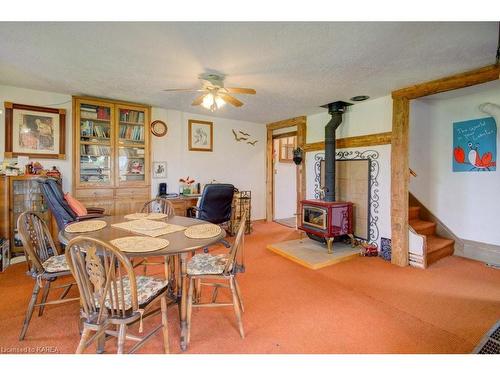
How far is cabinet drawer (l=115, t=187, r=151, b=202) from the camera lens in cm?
399

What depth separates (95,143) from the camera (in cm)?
386

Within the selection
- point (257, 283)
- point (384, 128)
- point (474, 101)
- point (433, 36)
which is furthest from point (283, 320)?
point (474, 101)

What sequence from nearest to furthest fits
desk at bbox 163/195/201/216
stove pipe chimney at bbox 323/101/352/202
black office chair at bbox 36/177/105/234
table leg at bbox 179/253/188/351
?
1. table leg at bbox 179/253/188/351
2. black office chair at bbox 36/177/105/234
3. stove pipe chimney at bbox 323/101/352/202
4. desk at bbox 163/195/201/216

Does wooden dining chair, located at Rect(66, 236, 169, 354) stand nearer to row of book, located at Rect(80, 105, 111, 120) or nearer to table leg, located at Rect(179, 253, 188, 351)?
table leg, located at Rect(179, 253, 188, 351)

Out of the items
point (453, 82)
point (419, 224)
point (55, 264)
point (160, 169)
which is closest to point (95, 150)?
point (160, 169)

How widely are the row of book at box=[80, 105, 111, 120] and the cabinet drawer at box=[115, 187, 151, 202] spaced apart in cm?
116

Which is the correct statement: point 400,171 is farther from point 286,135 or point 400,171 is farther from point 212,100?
point 286,135

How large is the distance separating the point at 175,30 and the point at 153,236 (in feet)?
5.15

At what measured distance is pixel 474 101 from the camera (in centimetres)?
351

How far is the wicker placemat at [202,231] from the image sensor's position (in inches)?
73.0

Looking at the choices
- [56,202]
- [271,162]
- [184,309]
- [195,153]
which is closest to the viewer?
[184,309]

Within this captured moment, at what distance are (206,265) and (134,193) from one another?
2.71 m

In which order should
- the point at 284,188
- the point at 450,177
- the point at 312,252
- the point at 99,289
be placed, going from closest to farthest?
the point at 99,289 < the point at 312,252 < the point at 450,177 < the point at 284,188

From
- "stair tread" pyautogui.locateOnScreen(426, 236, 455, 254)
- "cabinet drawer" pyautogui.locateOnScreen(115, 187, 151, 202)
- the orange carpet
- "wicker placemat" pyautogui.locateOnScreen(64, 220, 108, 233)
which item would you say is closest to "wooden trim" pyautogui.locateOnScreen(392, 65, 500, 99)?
"stair tread" pyautogui.locateOnScreen(426, 236, 455, 254)
